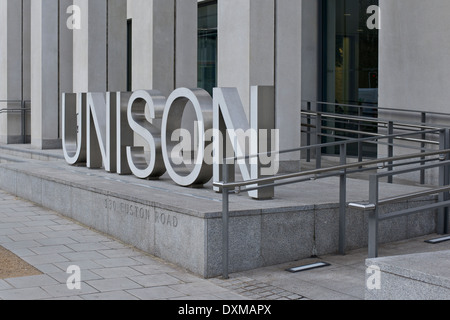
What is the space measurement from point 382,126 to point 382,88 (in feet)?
2.65

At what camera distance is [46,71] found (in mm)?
19734

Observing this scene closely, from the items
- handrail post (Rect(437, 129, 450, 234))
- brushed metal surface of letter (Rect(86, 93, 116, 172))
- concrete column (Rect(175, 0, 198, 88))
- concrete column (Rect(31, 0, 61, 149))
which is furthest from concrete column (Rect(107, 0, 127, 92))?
handrail post (Rect(437, 129, 450, 234))

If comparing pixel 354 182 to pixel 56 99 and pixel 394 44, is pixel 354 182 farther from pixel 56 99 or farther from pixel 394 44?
pixel 56 99

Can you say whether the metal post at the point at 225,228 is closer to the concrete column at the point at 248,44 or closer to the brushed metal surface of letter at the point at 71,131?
the concrete column at the point at 248,44

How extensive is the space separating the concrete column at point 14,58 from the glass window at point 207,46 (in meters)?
6.27

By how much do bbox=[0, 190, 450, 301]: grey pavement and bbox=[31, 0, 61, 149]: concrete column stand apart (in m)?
10.1

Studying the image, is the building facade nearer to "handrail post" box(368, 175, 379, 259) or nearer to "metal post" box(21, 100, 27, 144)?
"metal post" box(21, 100, 27, 144)

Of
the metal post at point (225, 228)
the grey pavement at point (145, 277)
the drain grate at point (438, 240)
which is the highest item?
the metal post at point (225, 228)

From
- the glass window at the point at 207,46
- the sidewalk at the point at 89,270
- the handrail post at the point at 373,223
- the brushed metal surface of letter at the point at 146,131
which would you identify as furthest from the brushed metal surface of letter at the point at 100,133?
the glass window at the point at 207,46

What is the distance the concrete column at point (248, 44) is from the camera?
38.3ft

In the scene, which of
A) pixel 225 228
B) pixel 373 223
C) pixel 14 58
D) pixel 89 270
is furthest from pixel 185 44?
pixel 14 58

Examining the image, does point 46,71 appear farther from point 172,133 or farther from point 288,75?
point 172,133

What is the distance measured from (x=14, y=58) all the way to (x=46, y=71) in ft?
17.0
